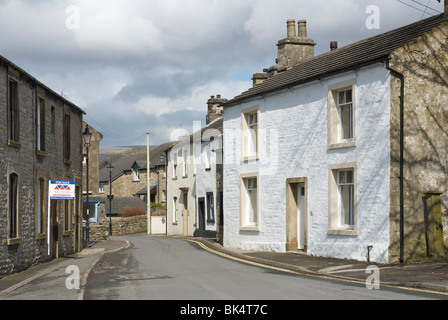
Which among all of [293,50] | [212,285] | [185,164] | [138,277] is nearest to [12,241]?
[138,277]

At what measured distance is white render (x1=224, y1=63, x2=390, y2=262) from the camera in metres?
19.1

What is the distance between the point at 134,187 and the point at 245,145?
50995mm

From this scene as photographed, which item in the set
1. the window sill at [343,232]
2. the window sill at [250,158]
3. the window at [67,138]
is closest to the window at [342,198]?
the window sill at [343,232]

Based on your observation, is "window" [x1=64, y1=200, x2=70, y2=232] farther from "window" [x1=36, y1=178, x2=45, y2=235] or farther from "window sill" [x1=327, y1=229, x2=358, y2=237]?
"window sill" [x1=327, y1=229, x2=358, y2=237]

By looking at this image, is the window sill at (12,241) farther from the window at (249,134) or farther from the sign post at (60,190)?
the window at (249,134)

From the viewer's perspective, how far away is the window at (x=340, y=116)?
20.7 m

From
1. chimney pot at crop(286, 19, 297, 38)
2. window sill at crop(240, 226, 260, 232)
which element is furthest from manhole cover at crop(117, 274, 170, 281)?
chimney pot at crop(286, 19, 297, 38)

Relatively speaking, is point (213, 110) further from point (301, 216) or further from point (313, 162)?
point (313, 162)

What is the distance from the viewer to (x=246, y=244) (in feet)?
85.9

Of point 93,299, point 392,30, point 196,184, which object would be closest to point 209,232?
point 196,184

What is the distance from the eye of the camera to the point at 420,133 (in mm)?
19281

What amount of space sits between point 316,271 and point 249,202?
9515mm
